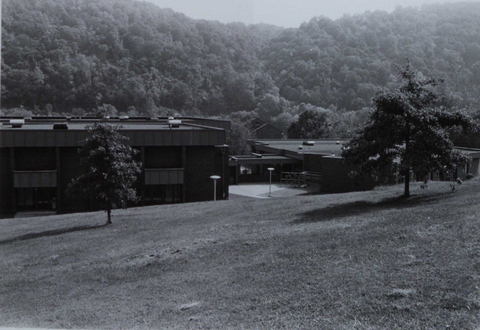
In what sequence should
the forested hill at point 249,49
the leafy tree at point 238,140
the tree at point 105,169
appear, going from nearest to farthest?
the forested hill at point 249,49 → the tree at point 105,169 → the leafy tree at point 238,140

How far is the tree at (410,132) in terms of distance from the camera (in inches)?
548

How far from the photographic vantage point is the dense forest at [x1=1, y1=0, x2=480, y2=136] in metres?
14.6

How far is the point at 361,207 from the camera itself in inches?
582

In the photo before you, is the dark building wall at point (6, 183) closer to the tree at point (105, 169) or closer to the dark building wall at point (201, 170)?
the dark building wall at point (201, 170)

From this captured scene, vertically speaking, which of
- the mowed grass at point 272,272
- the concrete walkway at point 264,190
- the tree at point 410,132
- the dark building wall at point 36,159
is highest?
the tree at point 410,132

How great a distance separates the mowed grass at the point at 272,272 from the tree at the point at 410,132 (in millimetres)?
1113

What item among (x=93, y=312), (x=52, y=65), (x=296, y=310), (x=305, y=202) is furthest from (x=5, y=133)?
(x=296, y=310)

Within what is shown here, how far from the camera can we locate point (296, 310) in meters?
7.60

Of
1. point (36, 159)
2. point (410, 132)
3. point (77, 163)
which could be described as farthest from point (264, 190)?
Result: point (410, 132)

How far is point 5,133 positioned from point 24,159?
6.21ft

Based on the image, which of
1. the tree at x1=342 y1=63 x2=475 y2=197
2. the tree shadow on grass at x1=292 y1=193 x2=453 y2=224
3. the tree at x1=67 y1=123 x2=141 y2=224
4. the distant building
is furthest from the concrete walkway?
the tree at x1=342 y1=63 x2=475 y2=197

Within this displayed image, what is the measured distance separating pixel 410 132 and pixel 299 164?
2257cm

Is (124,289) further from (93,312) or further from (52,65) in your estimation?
(52,65)

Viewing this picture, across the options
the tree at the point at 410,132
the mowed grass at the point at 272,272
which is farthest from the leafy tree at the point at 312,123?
the mowed grass at the point at 272,272
